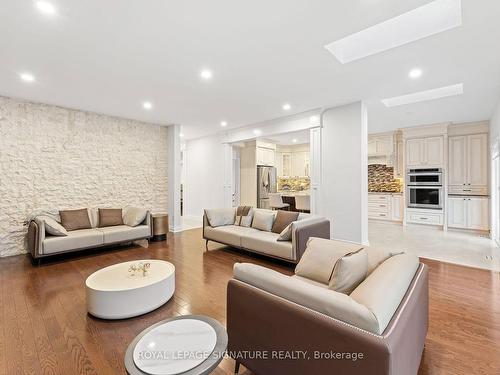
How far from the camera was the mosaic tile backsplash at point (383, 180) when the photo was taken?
7.85 m

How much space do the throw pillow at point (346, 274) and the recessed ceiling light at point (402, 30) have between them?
239cm

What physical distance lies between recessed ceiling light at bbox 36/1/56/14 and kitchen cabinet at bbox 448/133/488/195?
8.56 m

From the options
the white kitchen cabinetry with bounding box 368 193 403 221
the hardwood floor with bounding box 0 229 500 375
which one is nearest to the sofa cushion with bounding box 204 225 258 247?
the hardwood floor with bounding box 0 229 500 375

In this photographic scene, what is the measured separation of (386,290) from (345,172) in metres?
3.86

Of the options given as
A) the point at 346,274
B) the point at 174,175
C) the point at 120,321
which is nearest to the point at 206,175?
the point at 174,175

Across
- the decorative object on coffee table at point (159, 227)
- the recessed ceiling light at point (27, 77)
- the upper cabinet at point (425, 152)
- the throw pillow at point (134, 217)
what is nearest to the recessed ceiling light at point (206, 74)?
the recessed ceiling light at point (27, 77)

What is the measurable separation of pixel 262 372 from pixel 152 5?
117 inches

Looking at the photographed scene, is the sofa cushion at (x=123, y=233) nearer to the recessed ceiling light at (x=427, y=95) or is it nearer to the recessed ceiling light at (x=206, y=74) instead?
the recessed ceiling light at (x=206, y=74)

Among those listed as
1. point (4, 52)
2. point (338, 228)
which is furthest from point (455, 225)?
point (4, 52)

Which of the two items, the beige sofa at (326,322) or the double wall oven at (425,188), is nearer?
the beige sofa at (326,322)

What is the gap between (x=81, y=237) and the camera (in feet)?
13.9

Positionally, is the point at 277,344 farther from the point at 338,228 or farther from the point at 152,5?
the point at 338,228

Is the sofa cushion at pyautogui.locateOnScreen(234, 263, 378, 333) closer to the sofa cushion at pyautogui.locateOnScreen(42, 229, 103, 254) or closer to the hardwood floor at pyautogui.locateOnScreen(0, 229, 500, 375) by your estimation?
the hardwood floor at pyautogui.locateOnScreen(0, 229, 500, 375)

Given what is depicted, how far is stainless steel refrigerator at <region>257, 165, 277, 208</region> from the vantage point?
26.0ft
